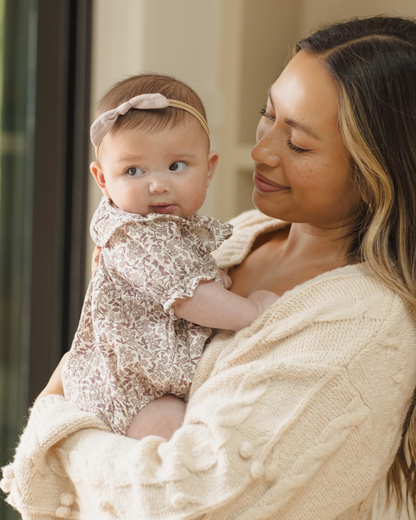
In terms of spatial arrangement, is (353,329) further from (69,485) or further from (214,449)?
(69,485)

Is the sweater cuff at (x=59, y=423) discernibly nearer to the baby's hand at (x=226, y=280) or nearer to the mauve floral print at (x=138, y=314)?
the mauve floral print at (x=138, y=314)

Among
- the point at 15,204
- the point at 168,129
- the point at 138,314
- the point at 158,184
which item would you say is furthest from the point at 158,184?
the point at 15,204

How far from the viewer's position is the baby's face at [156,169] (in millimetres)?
1235

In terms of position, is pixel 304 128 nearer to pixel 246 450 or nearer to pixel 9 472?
pixel 246 450

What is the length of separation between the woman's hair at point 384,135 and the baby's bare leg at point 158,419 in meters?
0.49

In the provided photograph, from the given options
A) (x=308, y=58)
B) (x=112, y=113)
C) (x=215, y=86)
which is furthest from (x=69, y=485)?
(x=215, y=86)

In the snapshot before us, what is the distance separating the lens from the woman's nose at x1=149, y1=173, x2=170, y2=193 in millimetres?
1231

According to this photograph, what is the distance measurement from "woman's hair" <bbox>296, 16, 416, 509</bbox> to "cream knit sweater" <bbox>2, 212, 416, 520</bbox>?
0.10 metres

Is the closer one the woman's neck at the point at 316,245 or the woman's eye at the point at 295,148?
the woman's eye at the point at 295,148

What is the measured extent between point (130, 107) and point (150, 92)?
0.08m

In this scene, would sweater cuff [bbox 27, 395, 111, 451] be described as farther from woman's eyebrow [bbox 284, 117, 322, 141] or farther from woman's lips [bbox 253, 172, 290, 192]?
woman's eyebrow [bbox 284, 117, 322, 141]

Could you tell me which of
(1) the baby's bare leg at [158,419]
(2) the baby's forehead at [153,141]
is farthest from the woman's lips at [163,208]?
(1) the baby's bare leg at [158,419]

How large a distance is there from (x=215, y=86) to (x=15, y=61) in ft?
2.84

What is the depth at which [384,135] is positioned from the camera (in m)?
1.29
